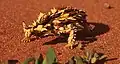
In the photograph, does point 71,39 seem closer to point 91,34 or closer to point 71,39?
point 71,39

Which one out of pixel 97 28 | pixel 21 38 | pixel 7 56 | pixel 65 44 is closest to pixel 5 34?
pixel 21 38

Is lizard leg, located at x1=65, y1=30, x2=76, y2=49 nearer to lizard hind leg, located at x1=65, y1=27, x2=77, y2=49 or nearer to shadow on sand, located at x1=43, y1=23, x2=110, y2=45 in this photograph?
lizard hind leg, located at x1=65, y1=27, x2=77, y2=49

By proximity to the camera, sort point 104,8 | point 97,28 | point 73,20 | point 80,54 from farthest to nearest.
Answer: point 104,8, point 97,28, point 73,20, point 80,54

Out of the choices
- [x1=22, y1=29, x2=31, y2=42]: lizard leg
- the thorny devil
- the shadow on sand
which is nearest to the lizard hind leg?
the thorny devil

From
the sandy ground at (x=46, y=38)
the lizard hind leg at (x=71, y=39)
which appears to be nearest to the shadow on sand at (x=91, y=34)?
the sandy ground at (x=46, y=38)

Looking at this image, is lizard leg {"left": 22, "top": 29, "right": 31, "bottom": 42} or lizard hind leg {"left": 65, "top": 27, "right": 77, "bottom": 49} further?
lizard leg {"left": 22, "top": 29, "right": 31, "bottom": 42}

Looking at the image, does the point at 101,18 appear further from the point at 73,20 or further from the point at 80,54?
the point at 80,54

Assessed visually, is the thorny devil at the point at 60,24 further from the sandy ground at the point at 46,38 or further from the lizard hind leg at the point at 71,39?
the sandy ground at the point at 46,38
